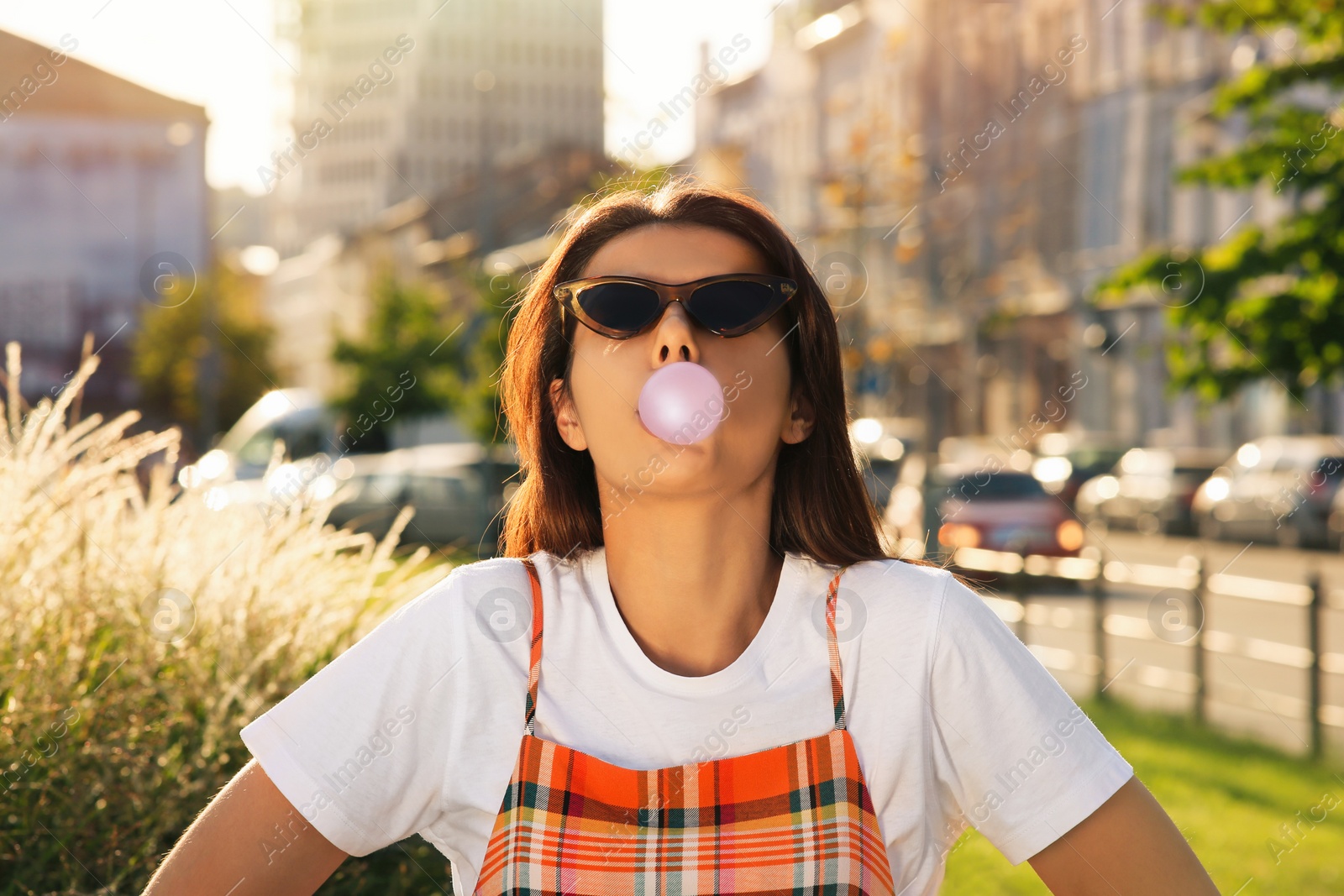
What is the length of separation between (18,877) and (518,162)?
58.2 m

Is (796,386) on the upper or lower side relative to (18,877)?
upper

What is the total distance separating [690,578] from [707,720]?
0.24m

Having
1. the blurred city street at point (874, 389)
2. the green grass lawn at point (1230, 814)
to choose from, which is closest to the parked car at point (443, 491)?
the blurred city street at point (874, 389)

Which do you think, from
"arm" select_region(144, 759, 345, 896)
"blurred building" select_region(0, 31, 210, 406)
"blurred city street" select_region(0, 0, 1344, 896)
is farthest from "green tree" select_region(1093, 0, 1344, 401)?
"blurred building" select_region(0, 31, 210, 406)

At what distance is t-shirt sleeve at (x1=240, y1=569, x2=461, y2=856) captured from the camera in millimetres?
1880

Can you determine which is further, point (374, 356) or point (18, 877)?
point (374, 356)

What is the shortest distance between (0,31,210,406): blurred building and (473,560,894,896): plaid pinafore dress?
115 ft

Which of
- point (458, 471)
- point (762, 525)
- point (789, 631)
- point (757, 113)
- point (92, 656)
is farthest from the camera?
point (757, 113)

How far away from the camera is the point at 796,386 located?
2314mm

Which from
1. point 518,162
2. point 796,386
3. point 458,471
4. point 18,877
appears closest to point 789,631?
point 796,386

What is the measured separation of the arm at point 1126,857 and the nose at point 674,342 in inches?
34.1

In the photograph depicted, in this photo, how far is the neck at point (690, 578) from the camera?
2094 mm

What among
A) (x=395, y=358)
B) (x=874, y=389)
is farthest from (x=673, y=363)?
(x=395, y=358)

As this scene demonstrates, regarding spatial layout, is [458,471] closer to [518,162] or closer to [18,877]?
[18,877]
